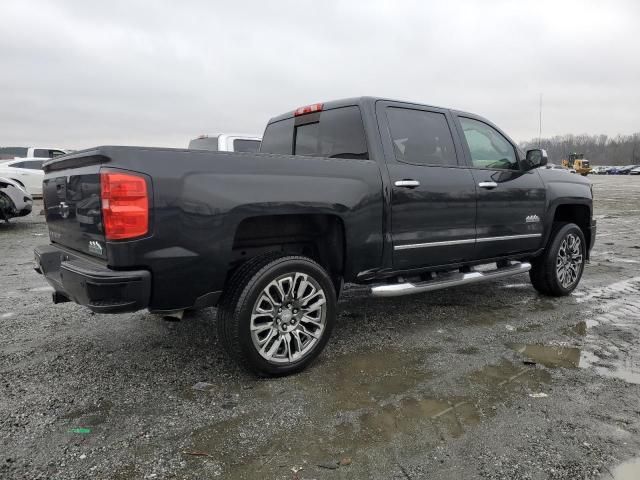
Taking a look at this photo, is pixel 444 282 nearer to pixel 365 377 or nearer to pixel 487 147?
pixel 365 377

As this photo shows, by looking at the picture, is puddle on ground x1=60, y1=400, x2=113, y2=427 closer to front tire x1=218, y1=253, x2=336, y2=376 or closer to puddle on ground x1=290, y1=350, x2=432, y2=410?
front tire x1=218, y1=253, x2=336, y2=376

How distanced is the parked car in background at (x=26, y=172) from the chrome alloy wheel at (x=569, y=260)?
15.7m

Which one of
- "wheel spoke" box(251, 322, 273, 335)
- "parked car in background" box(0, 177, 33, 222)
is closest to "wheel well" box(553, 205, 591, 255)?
"wheel spoke" box(251, 322, 273, 335)

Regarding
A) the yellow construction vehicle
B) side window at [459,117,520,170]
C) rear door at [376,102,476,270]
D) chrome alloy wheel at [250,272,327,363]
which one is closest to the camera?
chrome alloy wheel at [250,272,327,363]

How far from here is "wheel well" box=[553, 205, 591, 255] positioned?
5637mm

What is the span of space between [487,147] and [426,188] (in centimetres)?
130

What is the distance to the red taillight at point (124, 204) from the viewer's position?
2.60m

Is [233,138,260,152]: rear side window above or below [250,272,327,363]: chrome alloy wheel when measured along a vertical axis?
above

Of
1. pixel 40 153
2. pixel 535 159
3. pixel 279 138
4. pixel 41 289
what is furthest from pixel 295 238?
pixel 40 153

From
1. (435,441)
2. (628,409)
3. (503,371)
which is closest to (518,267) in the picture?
(503,371)

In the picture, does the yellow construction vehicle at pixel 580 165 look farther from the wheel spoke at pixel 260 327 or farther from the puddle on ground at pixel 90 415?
the puddle on ground at pixel 90 415

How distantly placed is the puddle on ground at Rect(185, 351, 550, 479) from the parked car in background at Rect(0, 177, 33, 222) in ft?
33.6

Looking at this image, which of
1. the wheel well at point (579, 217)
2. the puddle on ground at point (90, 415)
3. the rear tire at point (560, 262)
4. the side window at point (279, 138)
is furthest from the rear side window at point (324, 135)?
the wheel well at point (579, 217)

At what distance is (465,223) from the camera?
425cm
